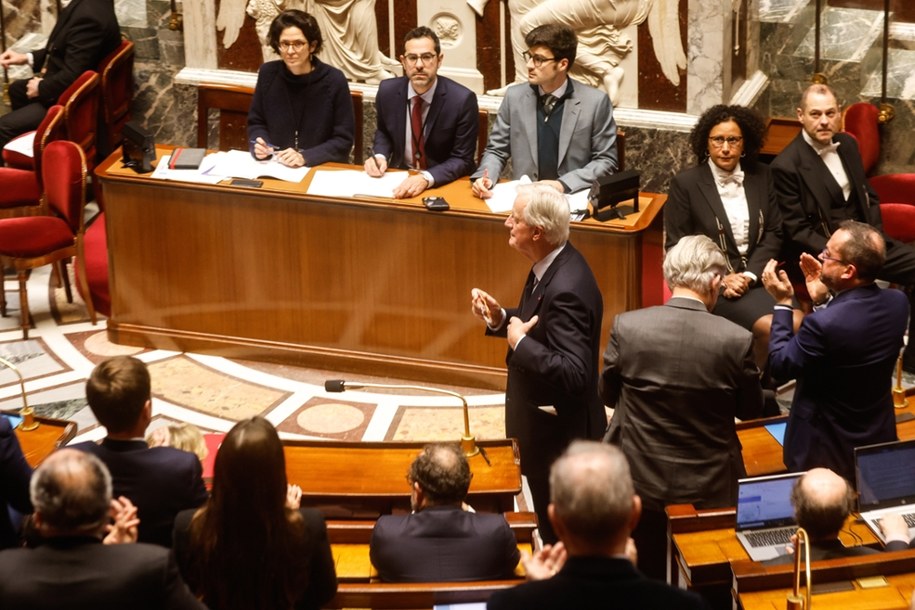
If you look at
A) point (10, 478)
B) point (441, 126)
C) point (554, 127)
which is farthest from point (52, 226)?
point (10, 478)

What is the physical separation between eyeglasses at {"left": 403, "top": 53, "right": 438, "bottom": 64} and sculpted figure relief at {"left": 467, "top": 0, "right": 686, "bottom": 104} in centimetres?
170

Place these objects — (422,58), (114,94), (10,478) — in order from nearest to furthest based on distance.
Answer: (10,478) < (422,58) < (114,94)

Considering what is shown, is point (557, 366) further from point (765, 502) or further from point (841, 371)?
point (841, 371)

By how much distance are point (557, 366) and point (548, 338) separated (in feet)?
0.49

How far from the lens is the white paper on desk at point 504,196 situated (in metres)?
6.00

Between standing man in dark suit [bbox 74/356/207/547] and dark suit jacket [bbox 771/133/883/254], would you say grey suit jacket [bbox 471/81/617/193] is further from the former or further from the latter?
standing man in dark suit [bbox 74/356/207/547]

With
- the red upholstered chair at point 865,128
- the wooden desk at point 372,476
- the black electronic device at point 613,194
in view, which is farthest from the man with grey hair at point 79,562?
the red upholstered chair at point 865,128

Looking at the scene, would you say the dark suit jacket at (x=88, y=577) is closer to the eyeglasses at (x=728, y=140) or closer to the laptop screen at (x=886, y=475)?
the laptop screen at (x=886, y=475)

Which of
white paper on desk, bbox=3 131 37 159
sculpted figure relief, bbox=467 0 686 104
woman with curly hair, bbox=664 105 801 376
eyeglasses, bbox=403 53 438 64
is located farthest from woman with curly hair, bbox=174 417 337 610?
white paper on desk, bbox=3 131 37 159

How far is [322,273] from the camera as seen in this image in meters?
6.44

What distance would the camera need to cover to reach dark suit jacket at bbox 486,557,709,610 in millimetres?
2439

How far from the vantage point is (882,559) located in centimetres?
343

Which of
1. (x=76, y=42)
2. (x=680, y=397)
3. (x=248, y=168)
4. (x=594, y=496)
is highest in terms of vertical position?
(x=76, y=42)

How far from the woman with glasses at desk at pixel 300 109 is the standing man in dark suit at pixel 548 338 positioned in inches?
95.0
